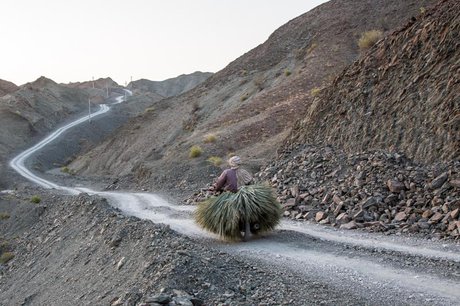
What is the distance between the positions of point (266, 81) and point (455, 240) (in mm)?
30299

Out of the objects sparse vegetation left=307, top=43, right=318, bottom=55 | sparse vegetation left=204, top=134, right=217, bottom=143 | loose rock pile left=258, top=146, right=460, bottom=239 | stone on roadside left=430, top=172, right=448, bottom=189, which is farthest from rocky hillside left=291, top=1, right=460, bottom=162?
sparse vegetation left=307, top=43, right=318, bottom=55

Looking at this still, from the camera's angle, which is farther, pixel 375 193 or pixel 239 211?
pixel 375 193

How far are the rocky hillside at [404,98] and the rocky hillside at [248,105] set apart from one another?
487 centimetres

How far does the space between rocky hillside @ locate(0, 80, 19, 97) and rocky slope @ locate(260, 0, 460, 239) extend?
79.5 metres

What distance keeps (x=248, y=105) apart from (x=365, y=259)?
86.2 feet

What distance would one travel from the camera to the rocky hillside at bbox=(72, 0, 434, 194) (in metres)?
27.8

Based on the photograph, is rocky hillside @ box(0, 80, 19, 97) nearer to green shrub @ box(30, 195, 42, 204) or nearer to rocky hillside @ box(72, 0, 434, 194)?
rocky hillside @ box(72, 0, 434, 194)

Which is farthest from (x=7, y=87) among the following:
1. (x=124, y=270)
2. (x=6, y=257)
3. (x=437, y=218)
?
(x=437, y=218)

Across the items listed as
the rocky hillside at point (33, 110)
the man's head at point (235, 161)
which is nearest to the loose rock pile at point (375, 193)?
the man's head at point (235, 161)

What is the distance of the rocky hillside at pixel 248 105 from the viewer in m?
27.8

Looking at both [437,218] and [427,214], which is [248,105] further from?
[437,218]

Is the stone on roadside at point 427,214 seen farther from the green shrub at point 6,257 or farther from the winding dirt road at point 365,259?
the green shrub at point 6,257

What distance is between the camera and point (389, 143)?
15.1 m

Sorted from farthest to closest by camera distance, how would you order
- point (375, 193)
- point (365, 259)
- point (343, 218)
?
point (375, 193)
point (343, 218)
point (365, 259)
